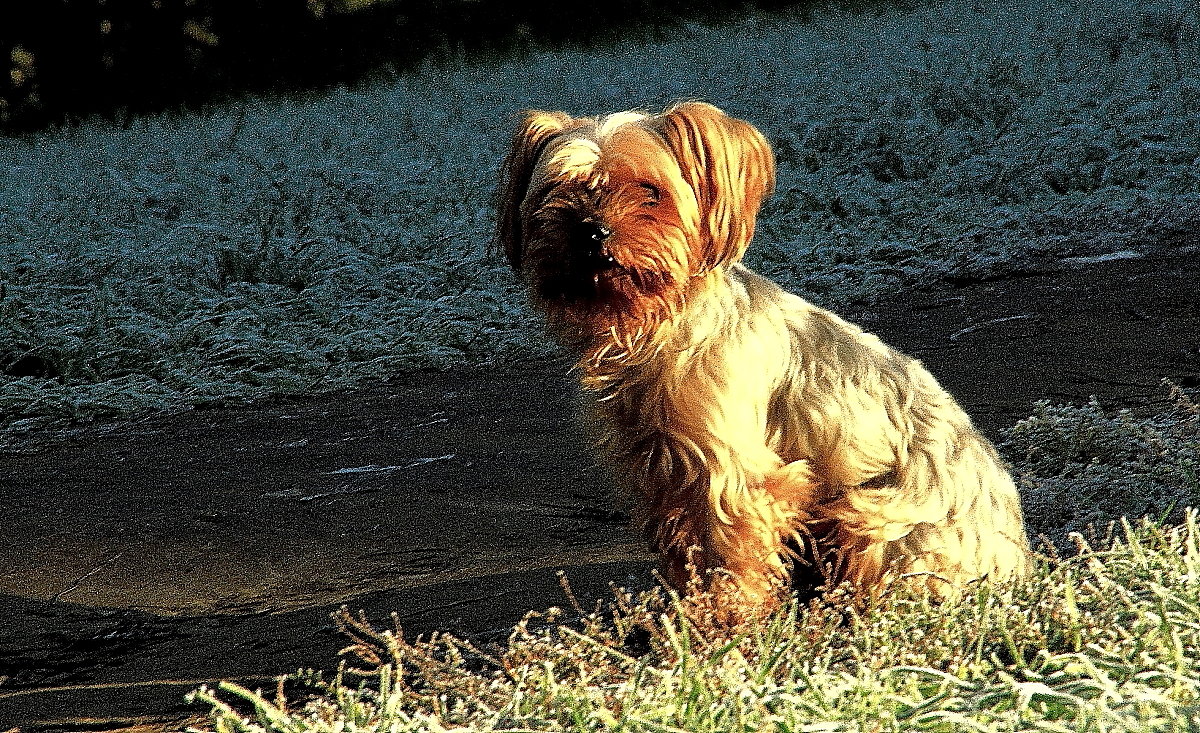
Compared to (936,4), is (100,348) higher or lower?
lower

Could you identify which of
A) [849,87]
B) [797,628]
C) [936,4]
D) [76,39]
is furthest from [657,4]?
[797,628]

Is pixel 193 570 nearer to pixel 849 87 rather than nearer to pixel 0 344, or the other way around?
pixel 0 344

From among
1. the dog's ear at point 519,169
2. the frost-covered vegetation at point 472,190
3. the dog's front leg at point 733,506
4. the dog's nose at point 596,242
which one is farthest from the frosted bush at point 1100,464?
the frost-covered vegetation at point 472,190

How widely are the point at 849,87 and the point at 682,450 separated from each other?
39.6 feet

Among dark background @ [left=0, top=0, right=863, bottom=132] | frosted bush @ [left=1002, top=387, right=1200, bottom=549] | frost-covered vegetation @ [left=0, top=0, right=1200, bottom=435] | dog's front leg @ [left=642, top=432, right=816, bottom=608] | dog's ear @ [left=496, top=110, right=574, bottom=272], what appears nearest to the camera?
dog's front leg @ [left=642, top=432, right=816, bottom=608]

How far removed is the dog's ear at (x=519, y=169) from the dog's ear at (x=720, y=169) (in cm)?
33

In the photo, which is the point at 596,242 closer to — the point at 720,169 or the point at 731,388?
the point at 720,169

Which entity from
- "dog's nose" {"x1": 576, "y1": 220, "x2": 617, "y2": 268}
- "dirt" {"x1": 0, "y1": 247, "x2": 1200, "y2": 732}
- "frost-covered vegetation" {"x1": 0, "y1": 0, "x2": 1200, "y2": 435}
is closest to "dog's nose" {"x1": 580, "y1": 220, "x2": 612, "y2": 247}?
"dog's nose" {"x1": 576, "y1": 220, "x2": 617, "y2": 268}

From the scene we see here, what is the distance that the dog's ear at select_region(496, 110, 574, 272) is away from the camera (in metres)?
3.95

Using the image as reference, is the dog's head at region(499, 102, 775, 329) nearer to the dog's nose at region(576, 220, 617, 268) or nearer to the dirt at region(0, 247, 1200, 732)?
the dog's nose at region(576, 220, 617, 268)

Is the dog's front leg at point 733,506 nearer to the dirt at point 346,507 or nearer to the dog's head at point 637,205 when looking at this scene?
the dog's head at point 637,205

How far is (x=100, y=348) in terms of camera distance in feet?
29.6

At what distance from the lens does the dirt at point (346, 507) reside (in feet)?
15.9

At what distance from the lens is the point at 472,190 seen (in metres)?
12.7
